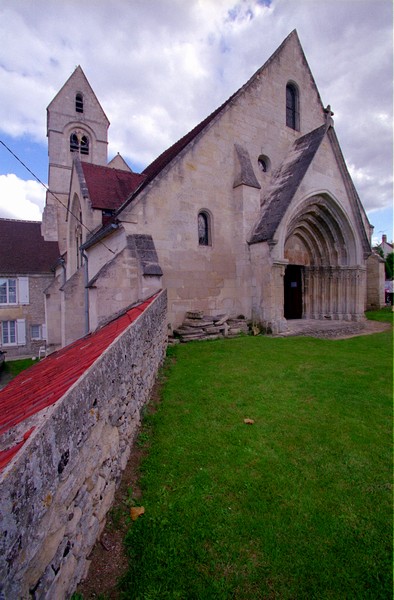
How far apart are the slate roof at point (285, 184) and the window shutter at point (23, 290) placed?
63.4 ft

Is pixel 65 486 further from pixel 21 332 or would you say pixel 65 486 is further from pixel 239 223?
pixel 21 332

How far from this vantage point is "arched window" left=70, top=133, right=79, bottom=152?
83.8 feet

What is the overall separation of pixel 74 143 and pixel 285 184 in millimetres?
21084

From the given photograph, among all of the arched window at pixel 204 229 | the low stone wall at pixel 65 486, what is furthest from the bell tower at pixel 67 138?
the low stone wall at pixel 65 486

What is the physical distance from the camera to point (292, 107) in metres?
15.2

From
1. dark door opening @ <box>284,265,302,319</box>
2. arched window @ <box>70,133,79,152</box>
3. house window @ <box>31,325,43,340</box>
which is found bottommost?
house window @ <box>31,325,43,340</box>

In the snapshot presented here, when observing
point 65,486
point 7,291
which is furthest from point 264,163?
point 7,291

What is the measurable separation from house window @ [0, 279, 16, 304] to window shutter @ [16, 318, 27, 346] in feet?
5.39

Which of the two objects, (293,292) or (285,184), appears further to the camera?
(293,292)

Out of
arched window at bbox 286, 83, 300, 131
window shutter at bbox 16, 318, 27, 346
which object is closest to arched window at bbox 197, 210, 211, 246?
arched window at bbox 286, 83, 300, 131

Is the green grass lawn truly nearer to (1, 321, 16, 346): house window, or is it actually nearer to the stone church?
the stone church

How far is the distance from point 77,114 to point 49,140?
3.47 meters

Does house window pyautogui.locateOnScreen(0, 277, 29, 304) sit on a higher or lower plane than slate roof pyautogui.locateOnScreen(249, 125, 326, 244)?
lower

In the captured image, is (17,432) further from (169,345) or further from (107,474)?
(169,345)
